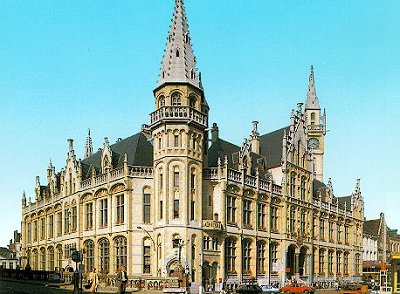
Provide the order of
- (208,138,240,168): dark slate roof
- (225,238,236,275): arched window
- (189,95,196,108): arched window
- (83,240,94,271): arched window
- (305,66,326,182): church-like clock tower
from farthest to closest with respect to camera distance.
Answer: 1. (305,66,326,182): church-like clock tower
2. (83,240,94,271): arched window
3. (208,138,240,168): dark slate roof
4. (225,238,236,275): arched window
5. (189,95,196,108): arched window

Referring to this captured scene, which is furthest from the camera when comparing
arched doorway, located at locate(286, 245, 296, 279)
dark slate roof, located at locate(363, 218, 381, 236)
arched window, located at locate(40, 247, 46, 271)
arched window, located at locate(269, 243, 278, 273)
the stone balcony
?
dark slate roof, located at locate(363, 218, 381, 236)

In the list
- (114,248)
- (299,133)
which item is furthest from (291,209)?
(114,248)

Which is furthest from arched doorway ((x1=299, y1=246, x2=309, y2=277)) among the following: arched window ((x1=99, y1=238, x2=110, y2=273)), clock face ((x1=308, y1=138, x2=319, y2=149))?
clock face ((x1=308, y1=138, x2=319, y2=149))

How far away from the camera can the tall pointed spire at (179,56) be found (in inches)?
2219

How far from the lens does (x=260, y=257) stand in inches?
2510

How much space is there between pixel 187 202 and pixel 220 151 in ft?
40.7

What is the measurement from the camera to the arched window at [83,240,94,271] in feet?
207

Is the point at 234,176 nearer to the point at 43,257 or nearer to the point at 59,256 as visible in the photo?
the point at 59,256

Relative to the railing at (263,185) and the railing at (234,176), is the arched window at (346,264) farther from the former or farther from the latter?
the railing at (234,176)

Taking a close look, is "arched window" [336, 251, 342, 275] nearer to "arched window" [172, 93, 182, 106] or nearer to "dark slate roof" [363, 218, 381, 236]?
"dark slate roof" [363, 218, 381, 236]

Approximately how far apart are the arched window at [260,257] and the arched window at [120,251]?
49.8ft

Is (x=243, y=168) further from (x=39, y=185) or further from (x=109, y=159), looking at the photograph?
(x=39, y=185)

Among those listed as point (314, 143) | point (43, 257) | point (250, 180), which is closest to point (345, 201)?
point (314, 143)

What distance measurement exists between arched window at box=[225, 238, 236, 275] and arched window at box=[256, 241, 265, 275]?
4.63 meters
